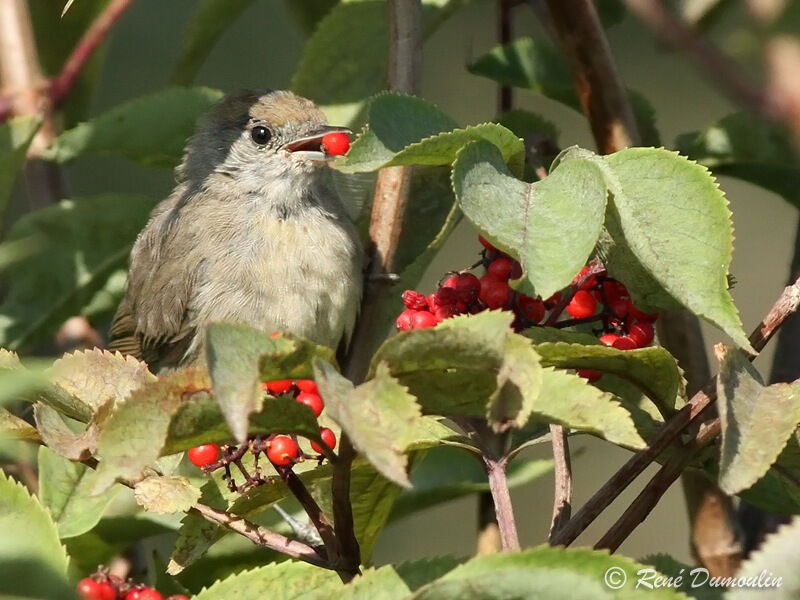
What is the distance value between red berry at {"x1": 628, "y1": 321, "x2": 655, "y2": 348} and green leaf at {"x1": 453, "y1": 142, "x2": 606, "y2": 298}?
0.37 meters

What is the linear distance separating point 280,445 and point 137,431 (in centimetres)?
34

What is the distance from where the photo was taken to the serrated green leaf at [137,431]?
145 centimetres

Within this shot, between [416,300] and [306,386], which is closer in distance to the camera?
[306,386]

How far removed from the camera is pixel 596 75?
2.68m

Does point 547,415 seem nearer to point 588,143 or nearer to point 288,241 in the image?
point 288,241

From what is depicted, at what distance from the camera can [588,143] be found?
24.7 ft

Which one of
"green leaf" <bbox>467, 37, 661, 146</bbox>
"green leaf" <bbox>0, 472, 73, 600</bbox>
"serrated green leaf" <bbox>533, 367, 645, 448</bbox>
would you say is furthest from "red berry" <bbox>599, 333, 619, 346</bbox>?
"green leaf" <bbox>467, 37, 661, 146</bbox>

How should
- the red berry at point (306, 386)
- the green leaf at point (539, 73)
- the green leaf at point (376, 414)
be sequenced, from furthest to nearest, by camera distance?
the green leaf at point (539, 73)
the red berry at point (306, 386)
the green leaf at point (376, 414)

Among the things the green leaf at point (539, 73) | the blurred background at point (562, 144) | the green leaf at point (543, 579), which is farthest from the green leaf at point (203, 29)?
the blurred background at point (562, 144)

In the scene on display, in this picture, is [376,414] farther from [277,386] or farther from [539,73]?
[539,73]

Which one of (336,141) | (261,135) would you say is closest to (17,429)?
(336,141)

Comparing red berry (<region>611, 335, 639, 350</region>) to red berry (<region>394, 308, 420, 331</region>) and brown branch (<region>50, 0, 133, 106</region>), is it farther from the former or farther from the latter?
brown branch (<region>50, 0, 133, 106</region>)

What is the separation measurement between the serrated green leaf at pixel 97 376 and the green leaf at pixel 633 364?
0.63m

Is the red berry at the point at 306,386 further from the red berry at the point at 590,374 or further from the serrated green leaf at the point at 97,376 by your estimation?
the red berry at the point at 590,374
